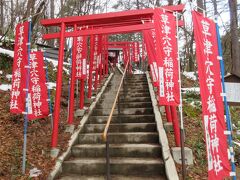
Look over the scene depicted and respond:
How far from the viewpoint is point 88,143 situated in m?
7.86

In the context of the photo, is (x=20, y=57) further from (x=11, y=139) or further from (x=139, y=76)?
(x=139, y=76)

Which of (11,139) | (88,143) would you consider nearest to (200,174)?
(88,143)

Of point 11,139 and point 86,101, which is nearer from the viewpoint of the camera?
point 11,139

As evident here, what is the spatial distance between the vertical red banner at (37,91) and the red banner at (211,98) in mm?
4727

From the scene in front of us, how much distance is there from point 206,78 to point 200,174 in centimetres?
246

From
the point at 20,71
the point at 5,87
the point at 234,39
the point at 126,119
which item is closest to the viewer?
the point at 20,71

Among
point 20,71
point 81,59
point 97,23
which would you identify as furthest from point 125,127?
point 20,71

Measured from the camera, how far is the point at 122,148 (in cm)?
711

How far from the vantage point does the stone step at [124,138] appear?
7.59 meters

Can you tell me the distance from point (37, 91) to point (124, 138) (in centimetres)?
285

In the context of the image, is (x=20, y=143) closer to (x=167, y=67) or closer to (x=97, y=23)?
(x=97, y=23)

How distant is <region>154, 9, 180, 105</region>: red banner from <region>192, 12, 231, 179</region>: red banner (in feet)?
4.39

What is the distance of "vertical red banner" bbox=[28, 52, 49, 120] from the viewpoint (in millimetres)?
7711

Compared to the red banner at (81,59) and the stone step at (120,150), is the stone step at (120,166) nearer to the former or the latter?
the stone step at (120,150)
